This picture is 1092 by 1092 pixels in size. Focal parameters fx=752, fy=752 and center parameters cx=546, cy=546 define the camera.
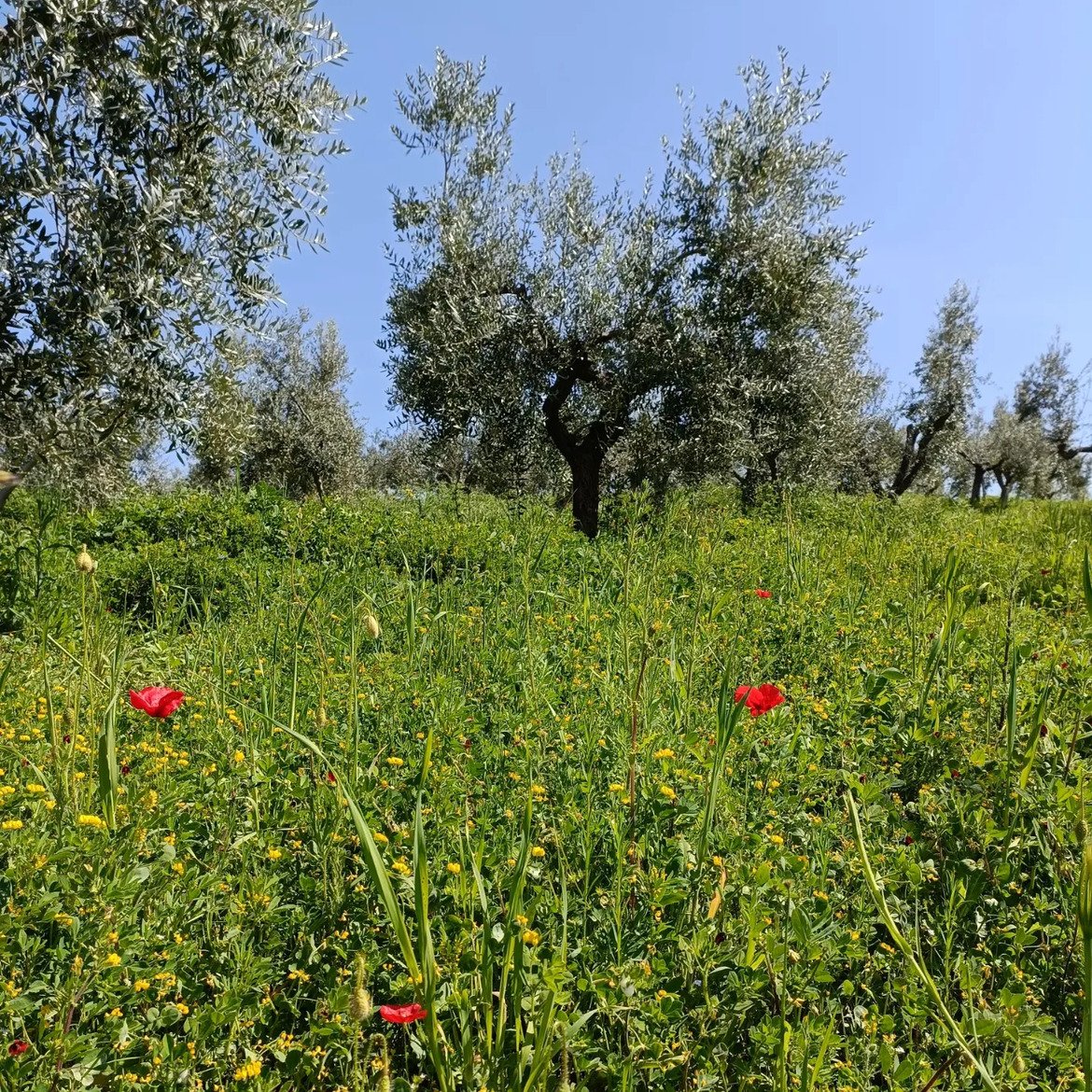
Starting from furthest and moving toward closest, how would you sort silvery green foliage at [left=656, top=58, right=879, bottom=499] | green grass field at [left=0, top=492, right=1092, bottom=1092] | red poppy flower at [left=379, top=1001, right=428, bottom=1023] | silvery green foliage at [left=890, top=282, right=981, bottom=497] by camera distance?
silvery green foliage at [left=890, top=282, right=981, bottom=497]
silvery green foliage at [left=656, top=58, right=879, bottom=499]
green grass field at [left=0, top=492, right=1092, bottom=1092]
red poppy flower at [left=379, top=1001, right=428, bottom=1023]

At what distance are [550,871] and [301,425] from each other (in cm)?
2970

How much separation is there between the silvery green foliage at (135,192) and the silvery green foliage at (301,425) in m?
21.6

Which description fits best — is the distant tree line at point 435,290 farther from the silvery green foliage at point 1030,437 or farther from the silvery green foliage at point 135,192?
the silvery green foliage at point 1030,437

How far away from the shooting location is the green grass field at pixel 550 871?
1.79 meters

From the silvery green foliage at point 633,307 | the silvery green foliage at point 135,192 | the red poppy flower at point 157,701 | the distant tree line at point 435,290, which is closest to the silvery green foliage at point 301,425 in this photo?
the distant tree line at point 435,290

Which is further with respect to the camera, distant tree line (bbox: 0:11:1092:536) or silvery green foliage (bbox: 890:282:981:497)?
silvery green foliage (bbox: 890:282:981:497)

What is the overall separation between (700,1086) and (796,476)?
14.5 meters

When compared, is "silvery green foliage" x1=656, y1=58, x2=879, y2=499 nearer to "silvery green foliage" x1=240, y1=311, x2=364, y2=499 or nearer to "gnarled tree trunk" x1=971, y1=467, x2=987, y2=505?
"silvery green foliage" x1=240, y1=311, x2=364, y2=499

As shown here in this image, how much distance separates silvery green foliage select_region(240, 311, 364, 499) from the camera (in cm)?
2969

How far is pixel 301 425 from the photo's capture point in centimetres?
2995

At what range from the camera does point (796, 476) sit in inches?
600

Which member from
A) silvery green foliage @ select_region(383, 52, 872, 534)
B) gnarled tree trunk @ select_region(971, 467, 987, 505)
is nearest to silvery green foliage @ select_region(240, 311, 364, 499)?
silvery green foliage @ select_region(383, 52, 872, 534)

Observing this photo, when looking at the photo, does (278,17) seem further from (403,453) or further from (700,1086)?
(403,453)

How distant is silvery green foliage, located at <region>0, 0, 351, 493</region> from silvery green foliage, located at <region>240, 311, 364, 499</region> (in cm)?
2164
